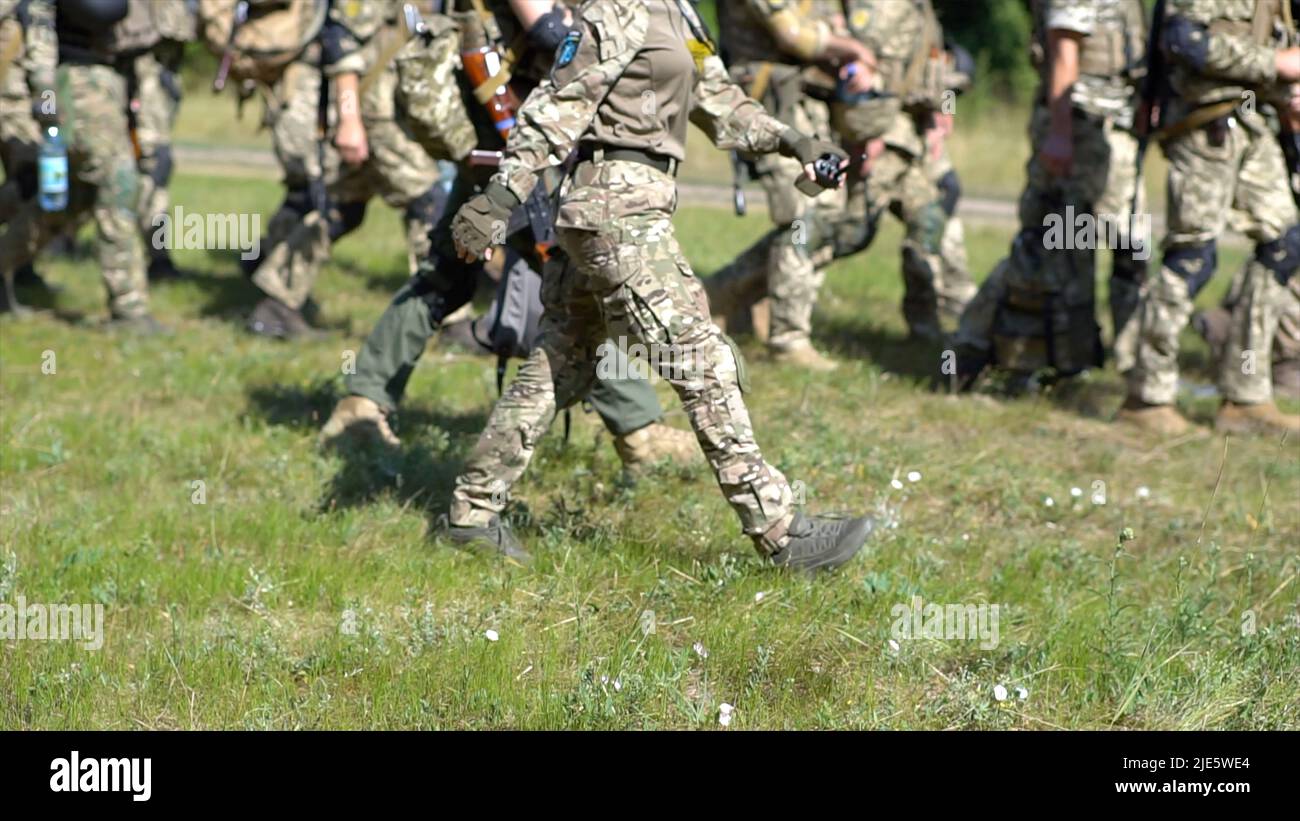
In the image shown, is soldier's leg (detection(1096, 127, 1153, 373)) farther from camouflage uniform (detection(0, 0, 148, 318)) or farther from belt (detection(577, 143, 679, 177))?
camouflage uniform (detection(0, 0, 148, 318))

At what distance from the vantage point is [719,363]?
526 centimetres

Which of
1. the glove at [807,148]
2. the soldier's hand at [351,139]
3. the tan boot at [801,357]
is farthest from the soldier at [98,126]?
Result: the glove at [807,148]

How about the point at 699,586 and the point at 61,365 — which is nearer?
the point at 699,586

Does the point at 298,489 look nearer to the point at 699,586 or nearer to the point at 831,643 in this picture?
the point at 699,586

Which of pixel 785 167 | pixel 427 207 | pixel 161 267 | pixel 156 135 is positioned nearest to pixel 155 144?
pixel 156 135

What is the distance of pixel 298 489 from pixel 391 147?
9.94ft

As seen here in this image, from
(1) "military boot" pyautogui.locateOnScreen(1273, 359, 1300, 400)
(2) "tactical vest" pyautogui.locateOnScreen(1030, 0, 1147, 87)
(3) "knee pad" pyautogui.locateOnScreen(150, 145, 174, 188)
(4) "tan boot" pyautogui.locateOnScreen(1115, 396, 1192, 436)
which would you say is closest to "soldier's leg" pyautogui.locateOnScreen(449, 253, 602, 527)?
(4) "tan boot" pyautogui.locateOnScreen(1115, 396, 1192, 436)

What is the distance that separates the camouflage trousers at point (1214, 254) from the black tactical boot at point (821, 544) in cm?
307

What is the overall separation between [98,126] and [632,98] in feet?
15.5

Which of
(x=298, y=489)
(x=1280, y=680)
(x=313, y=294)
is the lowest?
(x=313, y=294)

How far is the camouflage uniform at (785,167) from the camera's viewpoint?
852cm

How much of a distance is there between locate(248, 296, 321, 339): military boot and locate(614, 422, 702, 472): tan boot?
11.6 feet

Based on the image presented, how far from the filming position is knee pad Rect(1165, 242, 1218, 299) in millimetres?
7758
